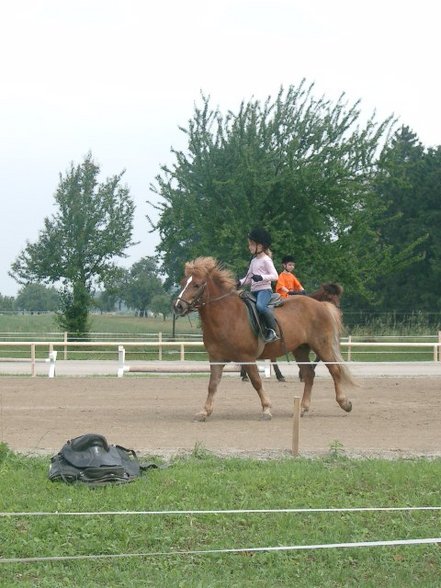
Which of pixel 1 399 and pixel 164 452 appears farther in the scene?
pixel 1 399

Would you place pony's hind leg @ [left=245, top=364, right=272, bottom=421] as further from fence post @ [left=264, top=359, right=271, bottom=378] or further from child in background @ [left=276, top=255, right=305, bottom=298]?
fence post @ [left=264, top=359, right=271, bottom=378]

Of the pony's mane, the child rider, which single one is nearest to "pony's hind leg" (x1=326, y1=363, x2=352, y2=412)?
the child rider

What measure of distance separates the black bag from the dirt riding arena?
53.6 inches

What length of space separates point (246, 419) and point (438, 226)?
48963mm

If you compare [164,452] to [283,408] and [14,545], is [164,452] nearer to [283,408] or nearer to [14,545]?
[14,545]

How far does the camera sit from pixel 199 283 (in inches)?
572

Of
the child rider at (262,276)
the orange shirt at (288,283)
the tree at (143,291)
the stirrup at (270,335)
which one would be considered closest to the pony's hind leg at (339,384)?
the stirrup at (270,335)

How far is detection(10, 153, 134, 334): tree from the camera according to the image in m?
44.5

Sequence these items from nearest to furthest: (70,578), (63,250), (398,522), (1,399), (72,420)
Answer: (70,578)
(398,522)
(72,420)
(1,399)
(63,250)

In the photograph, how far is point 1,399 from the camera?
17609mm

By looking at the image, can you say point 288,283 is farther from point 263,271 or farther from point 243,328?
point 243,328

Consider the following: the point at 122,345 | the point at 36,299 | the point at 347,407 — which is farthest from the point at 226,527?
the point at 36,299

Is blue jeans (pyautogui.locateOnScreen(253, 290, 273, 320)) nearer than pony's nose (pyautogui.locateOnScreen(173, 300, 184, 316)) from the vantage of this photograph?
No

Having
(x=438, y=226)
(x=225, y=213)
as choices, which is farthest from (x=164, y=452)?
(x=438, y=226)
